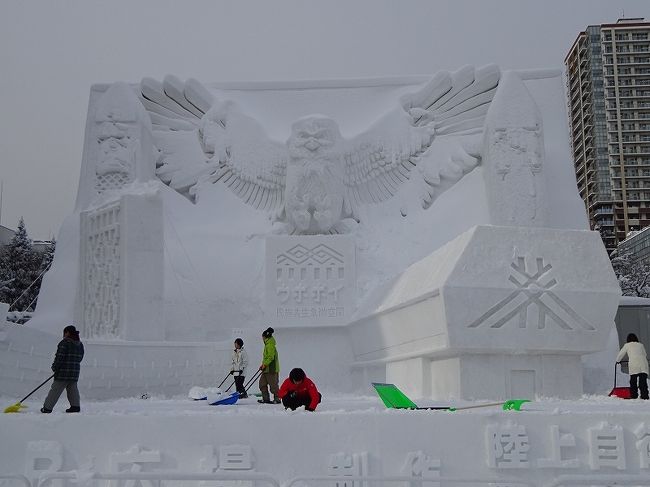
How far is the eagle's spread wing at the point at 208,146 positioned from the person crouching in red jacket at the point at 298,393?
10735 mm

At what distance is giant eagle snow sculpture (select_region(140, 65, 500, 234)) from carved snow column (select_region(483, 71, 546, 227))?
0.81 metres

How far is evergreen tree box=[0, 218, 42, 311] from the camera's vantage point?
28.7m

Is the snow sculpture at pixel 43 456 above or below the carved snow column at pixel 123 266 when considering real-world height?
below

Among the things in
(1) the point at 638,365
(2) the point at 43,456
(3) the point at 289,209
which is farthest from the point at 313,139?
(2) the point at 43,456

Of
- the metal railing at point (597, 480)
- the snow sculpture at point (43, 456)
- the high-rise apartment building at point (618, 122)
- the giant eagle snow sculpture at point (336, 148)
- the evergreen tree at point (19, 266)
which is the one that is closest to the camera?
the metal railing at point (597, 480)

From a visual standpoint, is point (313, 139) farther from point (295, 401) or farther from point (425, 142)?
point (295, 401)

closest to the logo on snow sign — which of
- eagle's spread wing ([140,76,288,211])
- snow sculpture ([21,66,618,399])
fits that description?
snow sculpture ([21,66,618,399])

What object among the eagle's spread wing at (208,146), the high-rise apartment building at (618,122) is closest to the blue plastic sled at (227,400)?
the eagle's spread wing at (208,146)

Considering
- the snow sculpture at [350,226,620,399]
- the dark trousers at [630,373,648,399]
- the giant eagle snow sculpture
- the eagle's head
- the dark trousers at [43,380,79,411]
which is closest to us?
the dark trousers at [43,380,79,411]

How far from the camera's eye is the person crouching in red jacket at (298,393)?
662 cm

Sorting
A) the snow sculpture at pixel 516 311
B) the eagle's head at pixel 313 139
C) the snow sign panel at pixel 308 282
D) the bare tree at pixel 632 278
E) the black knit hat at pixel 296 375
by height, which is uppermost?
the eagle's head at pixel 313 139

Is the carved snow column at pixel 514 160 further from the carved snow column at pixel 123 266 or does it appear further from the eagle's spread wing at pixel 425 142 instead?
the carved snow column at pixel 123 266

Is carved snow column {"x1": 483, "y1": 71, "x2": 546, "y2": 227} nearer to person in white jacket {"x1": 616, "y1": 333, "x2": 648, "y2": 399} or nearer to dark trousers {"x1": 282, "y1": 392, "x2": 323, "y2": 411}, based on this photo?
person in white jacket {"x1": 616, "y1": 333, "x2": 648, "y2": 399}

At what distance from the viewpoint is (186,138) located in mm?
18000
